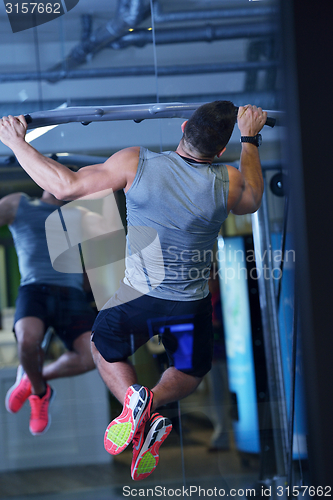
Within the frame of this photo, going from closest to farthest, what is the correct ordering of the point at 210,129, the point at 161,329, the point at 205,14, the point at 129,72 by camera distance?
the point at 210,129
the point at 161,329
the point at 205,14
the point at 129,72

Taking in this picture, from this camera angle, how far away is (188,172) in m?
1.55

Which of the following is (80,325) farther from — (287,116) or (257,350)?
(287,116)

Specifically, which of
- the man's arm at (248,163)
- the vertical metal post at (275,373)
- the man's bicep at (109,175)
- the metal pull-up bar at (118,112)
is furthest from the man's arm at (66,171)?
the vertical metal post at (275,373)

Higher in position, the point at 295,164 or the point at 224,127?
the point at 224,127

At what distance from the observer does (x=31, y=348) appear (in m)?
2.08

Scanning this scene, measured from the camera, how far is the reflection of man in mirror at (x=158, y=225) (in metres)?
1.48

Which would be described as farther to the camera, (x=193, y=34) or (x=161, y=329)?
(x=193, y=34)

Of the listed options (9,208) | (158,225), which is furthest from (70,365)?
(158,225)

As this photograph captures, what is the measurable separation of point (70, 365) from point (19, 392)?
0.90ft

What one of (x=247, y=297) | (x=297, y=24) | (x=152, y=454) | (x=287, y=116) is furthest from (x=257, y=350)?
→ (x=297, y=24)

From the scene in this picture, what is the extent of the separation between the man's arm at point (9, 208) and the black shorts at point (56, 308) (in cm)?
32

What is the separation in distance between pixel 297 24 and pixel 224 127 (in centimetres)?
55

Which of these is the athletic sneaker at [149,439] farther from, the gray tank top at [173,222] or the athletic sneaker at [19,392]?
the athletic sneaker at [19,392]

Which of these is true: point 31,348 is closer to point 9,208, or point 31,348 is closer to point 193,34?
point 9,208
